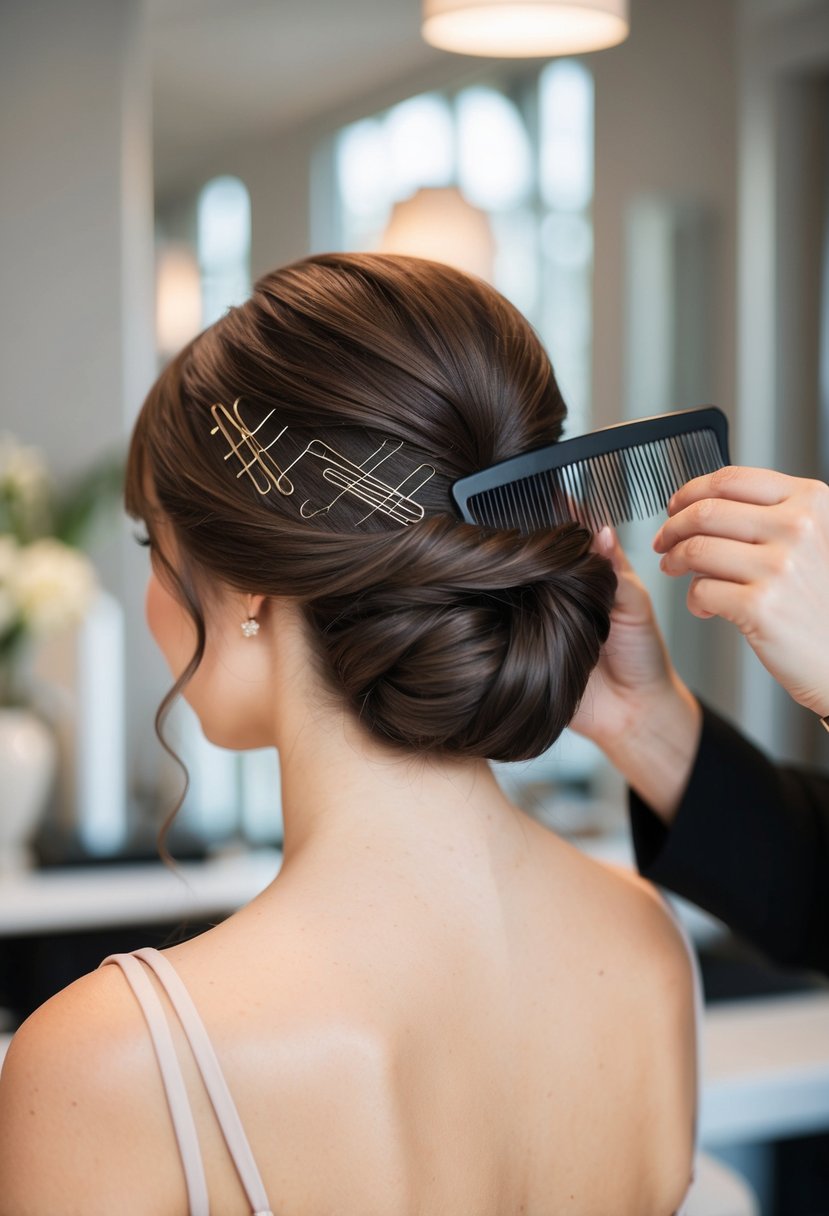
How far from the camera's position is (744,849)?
127 centimetres

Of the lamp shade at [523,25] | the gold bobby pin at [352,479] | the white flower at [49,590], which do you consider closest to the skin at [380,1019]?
the gold bobby pin at [352,479]

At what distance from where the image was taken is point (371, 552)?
0.88 metres

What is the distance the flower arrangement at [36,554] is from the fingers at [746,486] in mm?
2126

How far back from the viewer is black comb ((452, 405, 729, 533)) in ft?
2.97

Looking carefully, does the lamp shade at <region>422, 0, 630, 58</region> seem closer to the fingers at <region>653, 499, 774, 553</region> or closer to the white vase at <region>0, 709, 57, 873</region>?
the fingers at <region>653, 499, 774, 553</region>

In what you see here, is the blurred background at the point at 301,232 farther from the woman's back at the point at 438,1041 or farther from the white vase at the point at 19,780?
the woman's back at the point at 438,1041

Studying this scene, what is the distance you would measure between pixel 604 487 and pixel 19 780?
211 cm

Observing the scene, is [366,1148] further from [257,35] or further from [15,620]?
[257,35]

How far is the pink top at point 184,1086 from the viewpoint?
76 cm

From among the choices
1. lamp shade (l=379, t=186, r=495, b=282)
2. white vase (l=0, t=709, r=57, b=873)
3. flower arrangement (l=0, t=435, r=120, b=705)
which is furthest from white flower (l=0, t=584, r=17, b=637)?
lamp shade (l=379, t=186, r=495, b=282)

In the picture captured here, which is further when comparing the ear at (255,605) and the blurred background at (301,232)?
the blurred background at (301,232)

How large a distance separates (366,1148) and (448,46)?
1.08m

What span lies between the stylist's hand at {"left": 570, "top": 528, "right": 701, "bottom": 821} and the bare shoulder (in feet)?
1.98

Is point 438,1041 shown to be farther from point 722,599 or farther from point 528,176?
point 528,176
